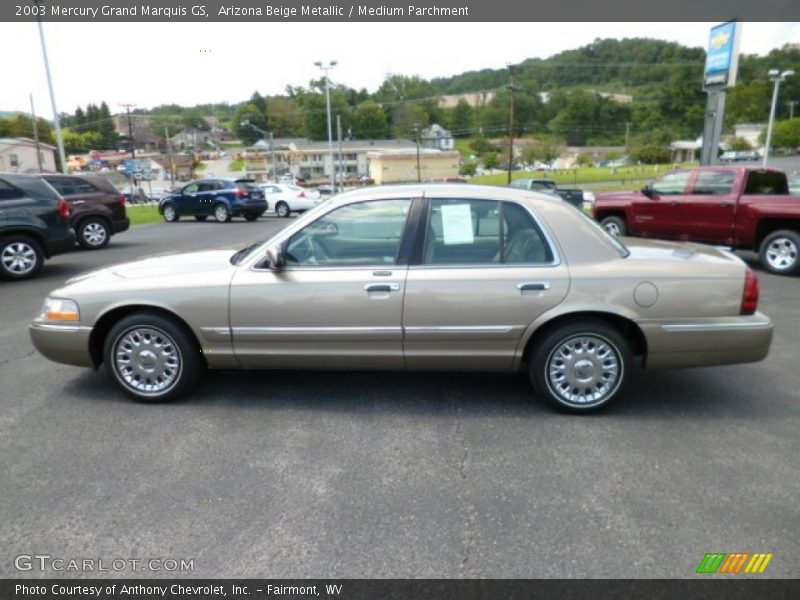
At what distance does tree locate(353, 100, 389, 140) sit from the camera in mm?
108938

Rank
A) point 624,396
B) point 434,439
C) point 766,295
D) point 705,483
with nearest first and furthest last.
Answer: point 705,483, point 434,439, point 624,396, point 766,295

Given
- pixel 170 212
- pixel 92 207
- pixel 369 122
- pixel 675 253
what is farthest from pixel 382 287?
pixel 369 122

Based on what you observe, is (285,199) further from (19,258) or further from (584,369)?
(584,369)

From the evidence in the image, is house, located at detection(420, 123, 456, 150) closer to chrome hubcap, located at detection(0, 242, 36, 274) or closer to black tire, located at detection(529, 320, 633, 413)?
chrome hubcap, located at detection(0, 242, 36, 274)

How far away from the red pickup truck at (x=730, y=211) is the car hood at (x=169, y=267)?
28.1 ft

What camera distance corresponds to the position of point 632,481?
3.09 m

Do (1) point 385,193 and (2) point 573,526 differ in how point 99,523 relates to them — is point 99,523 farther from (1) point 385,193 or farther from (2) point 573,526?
(1) point 385,193

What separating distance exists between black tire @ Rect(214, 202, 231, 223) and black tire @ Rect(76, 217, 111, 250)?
27.6 feet

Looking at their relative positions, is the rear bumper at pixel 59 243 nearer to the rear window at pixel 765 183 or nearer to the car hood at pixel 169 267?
the car hood at pixel 169 267

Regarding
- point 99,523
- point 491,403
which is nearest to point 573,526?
point 491,403

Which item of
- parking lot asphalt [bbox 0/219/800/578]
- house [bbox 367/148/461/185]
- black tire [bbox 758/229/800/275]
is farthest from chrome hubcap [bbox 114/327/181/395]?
house [bbox 367/148/461/185]

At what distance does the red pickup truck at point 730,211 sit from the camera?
906 centimetres

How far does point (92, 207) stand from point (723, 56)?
20.4 meters

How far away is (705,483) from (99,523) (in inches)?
126
